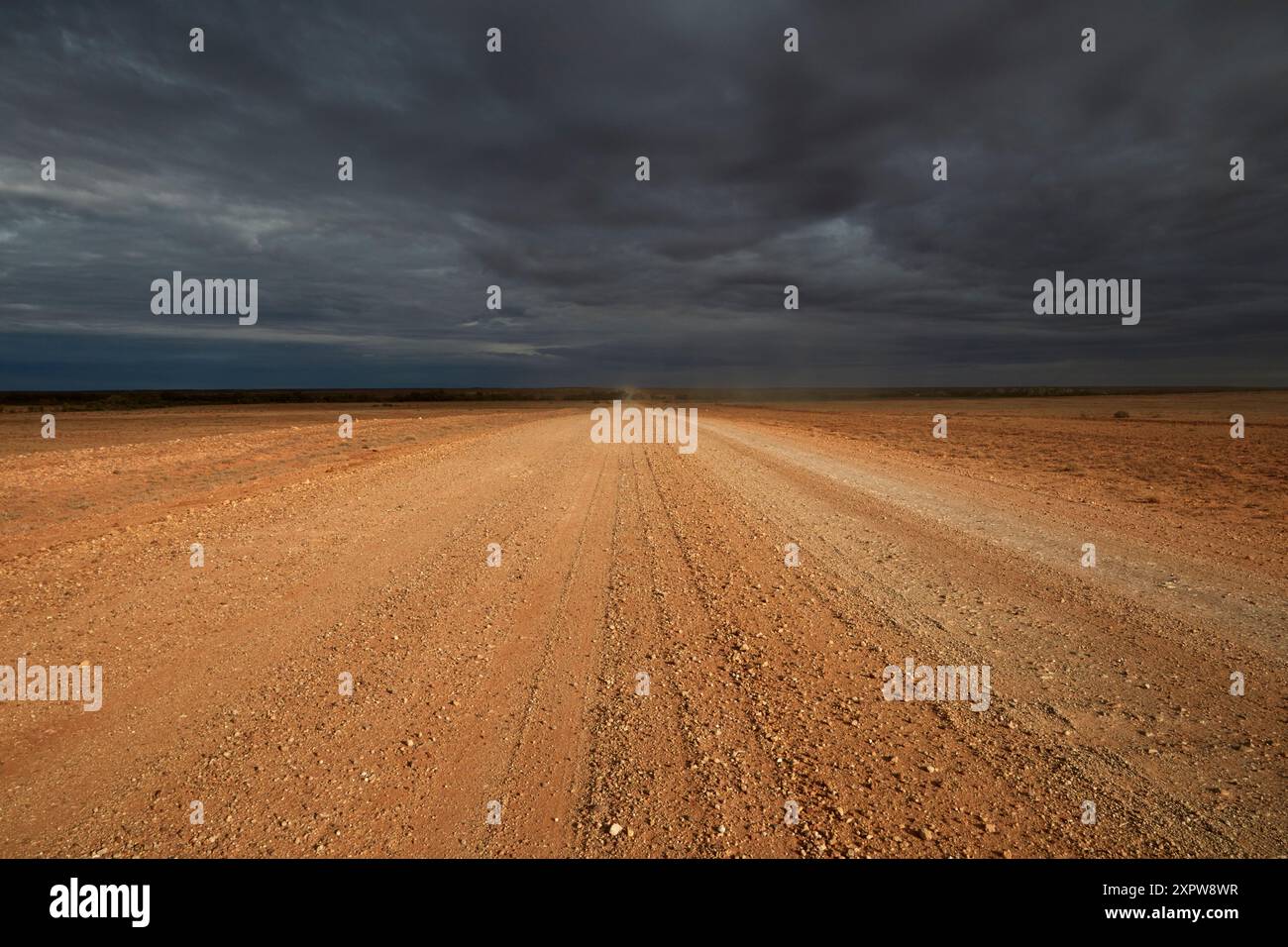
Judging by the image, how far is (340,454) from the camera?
21250mm

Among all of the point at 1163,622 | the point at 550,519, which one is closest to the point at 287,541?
the point at 550,519

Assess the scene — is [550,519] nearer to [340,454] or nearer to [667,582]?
[667,582]

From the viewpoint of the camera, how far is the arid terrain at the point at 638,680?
311 cm

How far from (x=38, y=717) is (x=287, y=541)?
468 cm

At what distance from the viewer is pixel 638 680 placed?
4.70 m

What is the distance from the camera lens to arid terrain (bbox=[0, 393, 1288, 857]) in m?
3.11
